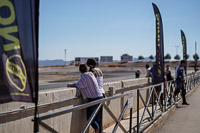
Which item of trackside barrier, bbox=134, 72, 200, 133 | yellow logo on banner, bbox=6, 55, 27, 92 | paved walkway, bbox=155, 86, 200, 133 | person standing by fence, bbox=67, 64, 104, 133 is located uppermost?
yellow logo on banner, bbox=6, 55, 27, 92

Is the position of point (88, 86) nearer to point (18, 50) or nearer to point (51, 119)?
point (51, 119)

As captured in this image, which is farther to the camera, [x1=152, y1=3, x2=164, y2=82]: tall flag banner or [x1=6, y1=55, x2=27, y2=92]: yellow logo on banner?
[x1=152, y1=3, x2=164, y2=82]: tall flag banner

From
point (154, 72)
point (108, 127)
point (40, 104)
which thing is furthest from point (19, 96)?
point (154, 72)

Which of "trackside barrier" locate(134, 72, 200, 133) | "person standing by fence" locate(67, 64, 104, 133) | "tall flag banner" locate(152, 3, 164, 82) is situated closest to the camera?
"person standing by fence" locate(67, 64, 104, 133)

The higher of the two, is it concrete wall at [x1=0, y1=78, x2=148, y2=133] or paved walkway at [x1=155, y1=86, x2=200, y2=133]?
concrete wall at [x1=0, y1=78, x2=148, y2=133]

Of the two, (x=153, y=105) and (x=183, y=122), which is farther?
(x=183, y=122)

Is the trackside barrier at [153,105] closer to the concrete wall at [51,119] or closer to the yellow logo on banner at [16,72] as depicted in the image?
the concrete wall at [51,119]

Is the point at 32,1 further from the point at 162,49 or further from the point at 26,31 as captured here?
the point at 162,49

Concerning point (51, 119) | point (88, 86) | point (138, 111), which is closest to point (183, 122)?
point (138, 111)

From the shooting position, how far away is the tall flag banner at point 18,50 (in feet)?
8.13

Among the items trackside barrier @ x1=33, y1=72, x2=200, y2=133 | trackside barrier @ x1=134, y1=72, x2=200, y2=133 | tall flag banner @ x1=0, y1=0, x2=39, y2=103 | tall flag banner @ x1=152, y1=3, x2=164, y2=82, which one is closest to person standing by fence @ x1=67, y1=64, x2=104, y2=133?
trackside barrier @ x1=33, y1=72, x2=200, y2=133

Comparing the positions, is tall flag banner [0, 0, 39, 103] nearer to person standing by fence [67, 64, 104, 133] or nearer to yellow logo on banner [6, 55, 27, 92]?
yellow logo on banner [6, 55, 27, 92]

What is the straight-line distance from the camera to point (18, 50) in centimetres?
257

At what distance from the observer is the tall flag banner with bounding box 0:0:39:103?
2.48 m
